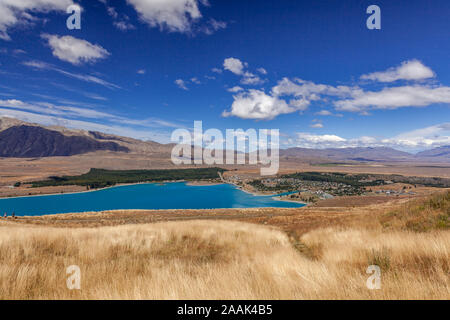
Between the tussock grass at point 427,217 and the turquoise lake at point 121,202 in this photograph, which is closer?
the tussock grass at point 427,217

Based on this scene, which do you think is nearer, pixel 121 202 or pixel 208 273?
pixel 208 273

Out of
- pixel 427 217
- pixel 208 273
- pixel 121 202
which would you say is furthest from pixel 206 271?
pixel 121 202

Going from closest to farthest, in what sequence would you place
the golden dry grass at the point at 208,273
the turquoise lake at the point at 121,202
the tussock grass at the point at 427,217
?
the golden dry grass at the point at 208,273, the tussock grass at the point at 427,217, the turquoise lake at the point at 121,202

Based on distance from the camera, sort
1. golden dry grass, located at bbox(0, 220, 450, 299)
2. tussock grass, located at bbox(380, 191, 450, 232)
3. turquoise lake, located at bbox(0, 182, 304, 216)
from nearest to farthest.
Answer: golden dry grass, located at bbox(0, 220, 450, 299) → tussock grass, located at bbox(380, 191, 450, 232) → turquoise lake, located at bbox(0, 182, 304, 216)

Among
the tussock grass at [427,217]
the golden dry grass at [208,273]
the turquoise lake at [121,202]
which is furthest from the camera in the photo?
the turquoise lake at [121,202]

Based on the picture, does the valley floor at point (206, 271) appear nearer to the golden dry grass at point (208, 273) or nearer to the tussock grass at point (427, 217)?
the golden dry grass at point (208, 273)

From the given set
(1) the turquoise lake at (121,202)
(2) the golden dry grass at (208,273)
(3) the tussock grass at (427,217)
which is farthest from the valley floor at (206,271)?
(1) the turquoise lake at (121,202)

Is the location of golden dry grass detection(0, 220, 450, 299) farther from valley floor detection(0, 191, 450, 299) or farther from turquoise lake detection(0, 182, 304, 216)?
turquoise lake detection(0, 182, 304, 216)

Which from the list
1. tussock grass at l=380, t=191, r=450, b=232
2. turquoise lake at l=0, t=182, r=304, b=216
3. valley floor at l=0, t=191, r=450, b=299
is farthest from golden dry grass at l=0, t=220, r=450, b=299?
turquoise lake at l=0, t=182, r=304, b=216

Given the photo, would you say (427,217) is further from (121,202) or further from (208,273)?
(121,202)

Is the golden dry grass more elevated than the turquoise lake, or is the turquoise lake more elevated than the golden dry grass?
the golden dry grass

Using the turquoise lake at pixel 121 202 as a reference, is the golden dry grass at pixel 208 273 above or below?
above

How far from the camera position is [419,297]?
2604mm
